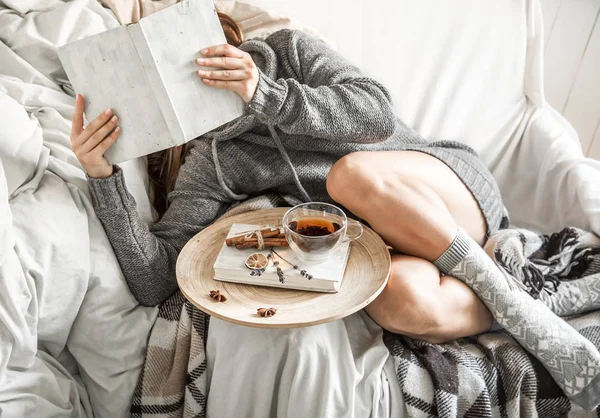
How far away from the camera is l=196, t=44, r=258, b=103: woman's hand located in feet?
2.96

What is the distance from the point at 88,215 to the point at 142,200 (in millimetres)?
172

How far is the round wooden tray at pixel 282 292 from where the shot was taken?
85 centimetres

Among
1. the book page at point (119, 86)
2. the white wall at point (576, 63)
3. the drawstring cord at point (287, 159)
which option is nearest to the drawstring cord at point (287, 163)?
the drawstring cord at point (287, 159)

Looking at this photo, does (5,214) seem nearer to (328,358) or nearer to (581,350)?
(328,358)

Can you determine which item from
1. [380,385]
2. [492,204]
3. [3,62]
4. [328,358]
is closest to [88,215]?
[3,62]

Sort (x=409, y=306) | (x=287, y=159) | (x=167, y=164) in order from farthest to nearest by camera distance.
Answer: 1. (x=167, y=164)
2. (x=287, y=159)
3. (x=409, y=306)

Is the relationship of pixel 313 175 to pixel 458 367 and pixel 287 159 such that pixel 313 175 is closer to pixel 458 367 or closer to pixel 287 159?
pixel 287 159

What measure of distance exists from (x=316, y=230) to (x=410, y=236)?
22cm

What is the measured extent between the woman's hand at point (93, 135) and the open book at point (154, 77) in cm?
1

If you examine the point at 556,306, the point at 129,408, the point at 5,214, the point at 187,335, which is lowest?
the point at 129,408

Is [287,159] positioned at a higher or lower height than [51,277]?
higher

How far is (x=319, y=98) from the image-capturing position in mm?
1061

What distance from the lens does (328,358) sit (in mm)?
962

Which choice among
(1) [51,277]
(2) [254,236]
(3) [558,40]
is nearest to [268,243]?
(2) [254,236]
